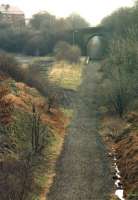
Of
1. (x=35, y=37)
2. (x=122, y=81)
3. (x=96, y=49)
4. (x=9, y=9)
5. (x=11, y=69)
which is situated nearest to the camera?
(x=122, y=81)

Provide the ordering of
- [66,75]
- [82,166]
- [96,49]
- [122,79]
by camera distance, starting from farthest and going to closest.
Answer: [96,49]
[66,75]
[122,79]
[82,166]

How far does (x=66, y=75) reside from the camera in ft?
175

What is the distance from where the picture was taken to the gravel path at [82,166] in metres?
21.9

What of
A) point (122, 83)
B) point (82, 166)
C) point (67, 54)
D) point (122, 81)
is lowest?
point (82, 166)

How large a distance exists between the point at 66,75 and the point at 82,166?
28703 mm

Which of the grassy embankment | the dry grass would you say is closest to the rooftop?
the dry grass

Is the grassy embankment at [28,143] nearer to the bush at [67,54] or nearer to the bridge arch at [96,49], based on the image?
the bush at [67,54]

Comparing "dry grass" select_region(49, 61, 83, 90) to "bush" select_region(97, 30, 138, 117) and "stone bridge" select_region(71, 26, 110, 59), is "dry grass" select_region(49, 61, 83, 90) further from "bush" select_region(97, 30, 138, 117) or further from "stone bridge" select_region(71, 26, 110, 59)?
"stone bridge" select_region(71, 26, 110, 59)

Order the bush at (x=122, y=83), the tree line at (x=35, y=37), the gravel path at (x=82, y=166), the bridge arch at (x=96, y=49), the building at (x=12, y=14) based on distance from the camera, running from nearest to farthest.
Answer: the gravel path at (x=82, y=166)
the bush at (x=122, y=83)
the bridge arch at (x=96, y=49)
the tree line at (x=35, y=37)
the building at (x=12, y=14)

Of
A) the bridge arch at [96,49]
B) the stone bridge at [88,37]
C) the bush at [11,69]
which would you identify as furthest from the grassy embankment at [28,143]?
the stone bridge at [88,37]

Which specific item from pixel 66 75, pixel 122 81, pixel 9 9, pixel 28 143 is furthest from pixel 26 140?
pixel 9 9

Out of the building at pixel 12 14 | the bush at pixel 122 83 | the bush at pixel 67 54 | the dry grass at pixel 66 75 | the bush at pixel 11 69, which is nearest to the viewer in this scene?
the bush at pixel 122 83

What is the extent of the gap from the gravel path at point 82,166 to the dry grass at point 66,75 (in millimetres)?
12279

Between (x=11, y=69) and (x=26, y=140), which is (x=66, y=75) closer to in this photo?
(x=11, y=69)
